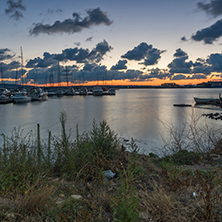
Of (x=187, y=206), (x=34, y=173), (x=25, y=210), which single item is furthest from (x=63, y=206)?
(x=187, y=206)

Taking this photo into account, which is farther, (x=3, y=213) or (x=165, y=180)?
(x=165, y=180)

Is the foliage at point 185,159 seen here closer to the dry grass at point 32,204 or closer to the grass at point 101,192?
the grass at point 101,192

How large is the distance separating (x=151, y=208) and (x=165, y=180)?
5.25 feet

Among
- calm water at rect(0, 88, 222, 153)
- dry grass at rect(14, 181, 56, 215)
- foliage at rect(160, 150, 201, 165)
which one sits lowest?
calm water at rect(0, 88, 222, 153)

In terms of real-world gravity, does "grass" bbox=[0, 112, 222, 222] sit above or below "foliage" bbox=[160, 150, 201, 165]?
above

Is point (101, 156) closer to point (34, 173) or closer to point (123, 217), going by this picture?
point (34, 173)

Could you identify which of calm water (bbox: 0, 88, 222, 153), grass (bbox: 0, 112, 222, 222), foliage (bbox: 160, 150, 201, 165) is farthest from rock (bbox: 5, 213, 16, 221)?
calm water (bbox: 0, 88, 222, 153)

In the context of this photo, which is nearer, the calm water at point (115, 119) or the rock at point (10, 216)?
the rock at point (10, 216)

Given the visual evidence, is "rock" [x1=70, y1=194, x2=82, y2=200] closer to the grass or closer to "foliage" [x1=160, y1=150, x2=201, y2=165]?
the grass

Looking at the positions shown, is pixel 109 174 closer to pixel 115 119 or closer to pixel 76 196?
pixel 76 196

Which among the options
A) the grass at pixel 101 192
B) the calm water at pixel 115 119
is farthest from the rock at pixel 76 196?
the calm water at pixel 115 119

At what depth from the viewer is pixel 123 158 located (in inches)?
254

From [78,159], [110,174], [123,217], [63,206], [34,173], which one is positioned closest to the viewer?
[123,217]

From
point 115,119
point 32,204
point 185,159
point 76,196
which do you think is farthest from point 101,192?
point 115,119
